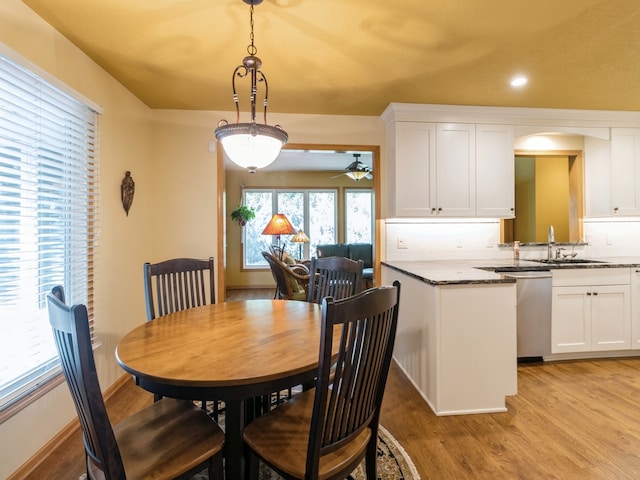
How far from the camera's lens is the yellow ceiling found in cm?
175

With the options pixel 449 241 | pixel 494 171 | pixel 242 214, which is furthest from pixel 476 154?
pixel 242 214

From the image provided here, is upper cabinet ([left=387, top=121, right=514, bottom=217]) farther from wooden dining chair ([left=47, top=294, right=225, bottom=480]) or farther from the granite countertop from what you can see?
wooden dining chair ([left=47, top=294, right=225, bottom=480])

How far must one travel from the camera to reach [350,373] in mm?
1049

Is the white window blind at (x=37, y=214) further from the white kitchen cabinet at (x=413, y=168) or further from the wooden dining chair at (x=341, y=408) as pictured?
the white kitchen cabinet at (x=413, y=168)

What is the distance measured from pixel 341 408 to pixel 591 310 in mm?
3041

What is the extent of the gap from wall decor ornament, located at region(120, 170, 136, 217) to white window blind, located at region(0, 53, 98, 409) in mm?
374

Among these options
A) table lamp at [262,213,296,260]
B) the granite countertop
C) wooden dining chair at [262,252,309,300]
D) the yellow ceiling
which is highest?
the yellow ceiling

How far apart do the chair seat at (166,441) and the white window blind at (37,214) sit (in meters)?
0.84

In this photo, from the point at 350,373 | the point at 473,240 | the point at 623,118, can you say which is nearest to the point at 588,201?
the point at 623,118

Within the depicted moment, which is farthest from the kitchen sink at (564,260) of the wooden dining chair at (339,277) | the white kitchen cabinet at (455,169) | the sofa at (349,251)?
the sofa at (349,251)

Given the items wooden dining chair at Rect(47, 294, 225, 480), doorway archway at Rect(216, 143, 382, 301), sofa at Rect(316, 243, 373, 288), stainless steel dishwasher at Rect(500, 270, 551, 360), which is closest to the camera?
wooden dining chair at Rect(47, 294, 225, 480)

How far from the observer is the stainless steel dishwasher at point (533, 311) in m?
2.83

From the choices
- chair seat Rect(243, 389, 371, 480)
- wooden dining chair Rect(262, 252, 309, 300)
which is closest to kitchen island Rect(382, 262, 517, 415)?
chair seat Rect(243, 389, 371, 480)

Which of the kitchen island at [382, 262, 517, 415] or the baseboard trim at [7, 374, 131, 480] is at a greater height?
the kitchen island at [382, 262, 517, 415]
